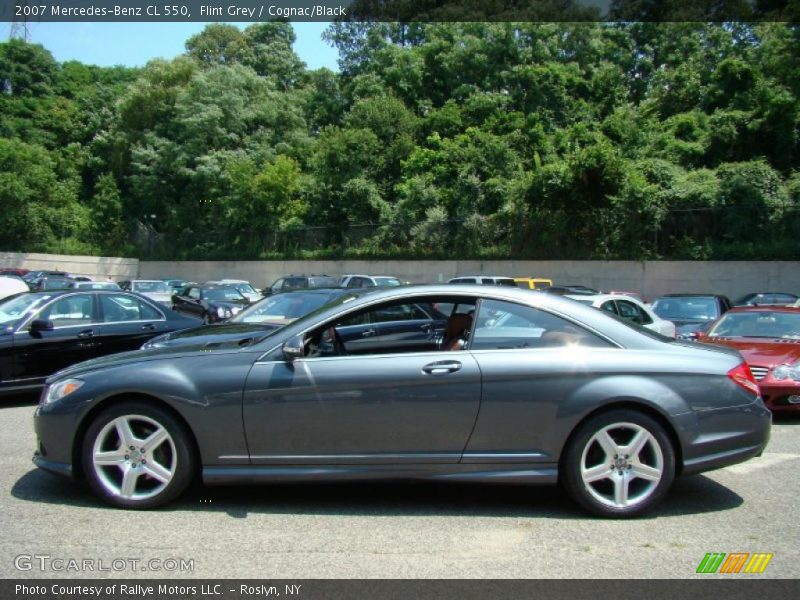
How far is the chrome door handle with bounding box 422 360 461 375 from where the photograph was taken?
480 centimetres

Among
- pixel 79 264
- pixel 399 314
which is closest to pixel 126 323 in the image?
pixel 399 314

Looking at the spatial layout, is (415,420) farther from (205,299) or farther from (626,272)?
(626,272)

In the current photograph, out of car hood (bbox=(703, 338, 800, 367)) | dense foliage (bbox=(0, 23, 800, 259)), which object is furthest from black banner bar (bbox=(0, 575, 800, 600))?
dense foliage (bbox=(0, 23, 800, 259))

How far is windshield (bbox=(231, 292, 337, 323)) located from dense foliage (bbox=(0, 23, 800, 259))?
69.1ft

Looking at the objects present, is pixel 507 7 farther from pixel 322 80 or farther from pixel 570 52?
pixel 322 80

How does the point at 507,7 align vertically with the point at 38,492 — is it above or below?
above

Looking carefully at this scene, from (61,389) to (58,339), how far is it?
4446 millimetres

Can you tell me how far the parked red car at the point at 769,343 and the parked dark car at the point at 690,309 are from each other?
4072 mm

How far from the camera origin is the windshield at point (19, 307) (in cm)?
902

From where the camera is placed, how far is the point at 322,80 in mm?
47656

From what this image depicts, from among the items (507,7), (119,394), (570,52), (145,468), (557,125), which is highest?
(507,7)

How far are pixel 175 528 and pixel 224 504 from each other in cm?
52

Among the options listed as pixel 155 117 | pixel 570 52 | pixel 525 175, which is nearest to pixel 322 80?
pixel 155 117

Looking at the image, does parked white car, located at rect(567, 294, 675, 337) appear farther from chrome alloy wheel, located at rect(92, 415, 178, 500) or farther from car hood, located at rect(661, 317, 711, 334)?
chrome alloy wheel, located at rect(92, 415, 178, 500)
